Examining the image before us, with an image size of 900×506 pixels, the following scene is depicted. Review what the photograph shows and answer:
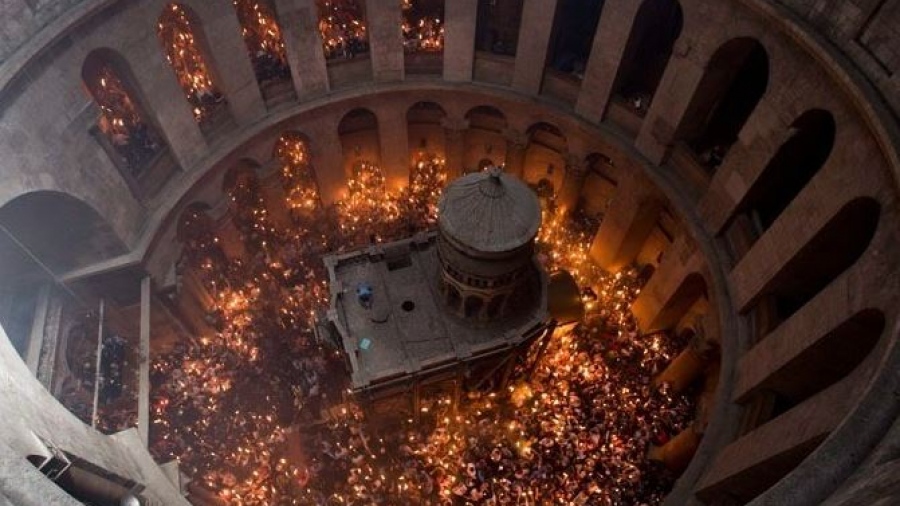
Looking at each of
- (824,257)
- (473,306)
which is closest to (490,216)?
(473,306)

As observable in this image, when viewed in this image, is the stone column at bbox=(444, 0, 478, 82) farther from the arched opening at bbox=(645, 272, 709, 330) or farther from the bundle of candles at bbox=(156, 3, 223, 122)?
the arched opening at bbox=(645, 272, 709, 330)

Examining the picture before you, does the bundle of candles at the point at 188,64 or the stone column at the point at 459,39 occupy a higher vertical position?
the bundle of candles at the point at 188,64

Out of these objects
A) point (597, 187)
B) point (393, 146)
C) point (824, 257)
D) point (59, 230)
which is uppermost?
point (393, 146)

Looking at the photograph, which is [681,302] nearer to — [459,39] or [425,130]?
[459,39]

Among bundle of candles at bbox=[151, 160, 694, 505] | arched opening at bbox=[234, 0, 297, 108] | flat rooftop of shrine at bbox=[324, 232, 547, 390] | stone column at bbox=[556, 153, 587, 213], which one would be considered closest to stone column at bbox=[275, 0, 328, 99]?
arched opening at bbox=[234, 0, 297, 108]

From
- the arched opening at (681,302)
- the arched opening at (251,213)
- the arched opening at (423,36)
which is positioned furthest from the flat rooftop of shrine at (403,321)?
→ the arched opening at (423,36)

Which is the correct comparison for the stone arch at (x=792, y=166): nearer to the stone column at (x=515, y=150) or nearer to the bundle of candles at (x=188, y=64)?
the stone column at (x=515, y=150)
